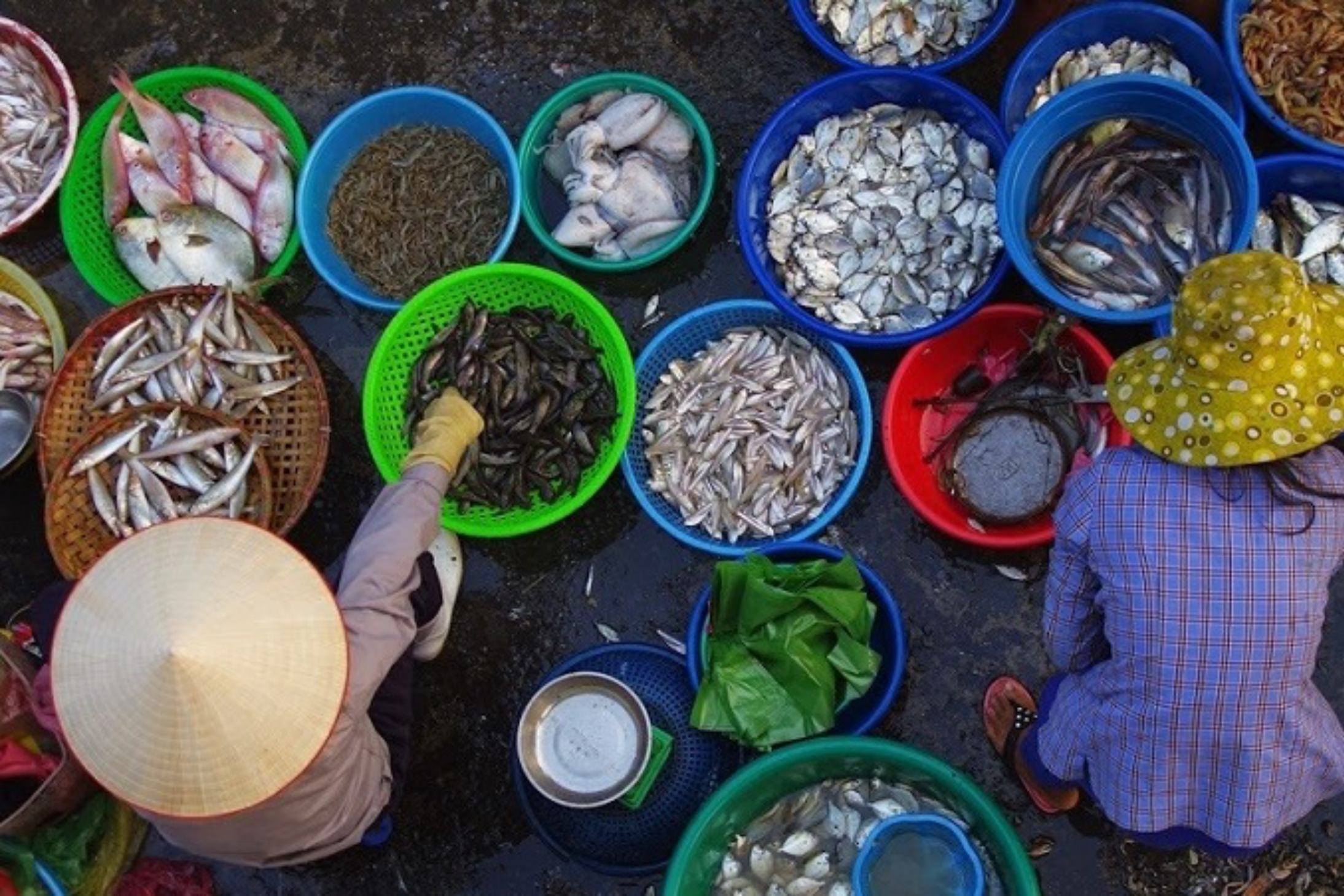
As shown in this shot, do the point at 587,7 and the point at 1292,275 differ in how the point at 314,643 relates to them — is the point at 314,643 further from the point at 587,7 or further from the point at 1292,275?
the point at 587,7

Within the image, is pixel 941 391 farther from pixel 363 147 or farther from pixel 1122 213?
pixel 363 147

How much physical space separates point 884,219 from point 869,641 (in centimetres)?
125

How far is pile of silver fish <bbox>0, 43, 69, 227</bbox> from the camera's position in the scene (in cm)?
397

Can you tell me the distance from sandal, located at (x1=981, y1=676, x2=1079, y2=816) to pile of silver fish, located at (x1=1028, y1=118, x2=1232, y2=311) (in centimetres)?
114

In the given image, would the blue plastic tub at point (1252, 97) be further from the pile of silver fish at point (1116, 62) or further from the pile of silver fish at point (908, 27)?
the pile of silver fish at point (908, 27)

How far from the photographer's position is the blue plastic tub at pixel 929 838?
2773 millimetres

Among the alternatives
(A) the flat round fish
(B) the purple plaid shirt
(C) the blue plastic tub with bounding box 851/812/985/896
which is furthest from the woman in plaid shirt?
(A) the flat round fish

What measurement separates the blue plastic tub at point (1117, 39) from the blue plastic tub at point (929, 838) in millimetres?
2022

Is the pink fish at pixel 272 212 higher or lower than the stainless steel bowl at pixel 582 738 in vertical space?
higher

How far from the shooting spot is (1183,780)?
2.84 m

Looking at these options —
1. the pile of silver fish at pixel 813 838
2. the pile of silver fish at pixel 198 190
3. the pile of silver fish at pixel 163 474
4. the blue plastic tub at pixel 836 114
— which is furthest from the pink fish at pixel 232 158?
the pile of silver fish at pixel 813 838

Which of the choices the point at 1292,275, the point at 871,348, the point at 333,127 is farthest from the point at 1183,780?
the point at 333,127

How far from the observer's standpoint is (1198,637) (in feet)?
8.54

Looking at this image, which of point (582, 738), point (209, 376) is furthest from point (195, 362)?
point (582, 738)
